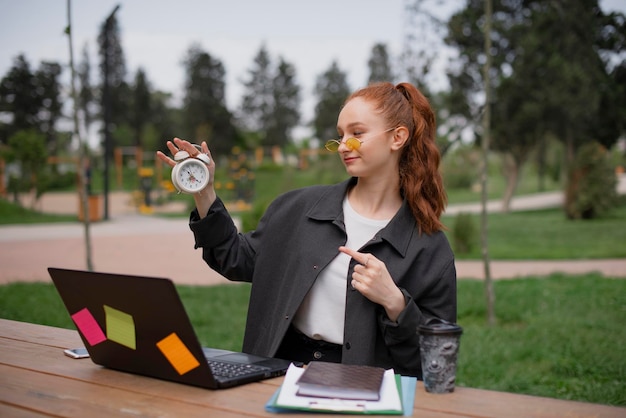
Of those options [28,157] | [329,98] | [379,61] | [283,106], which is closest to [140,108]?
[283,106]

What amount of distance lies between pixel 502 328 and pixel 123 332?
13.2ft

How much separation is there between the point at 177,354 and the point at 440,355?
0.53 meters

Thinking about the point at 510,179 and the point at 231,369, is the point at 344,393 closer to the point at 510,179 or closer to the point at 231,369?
the point at 231,369

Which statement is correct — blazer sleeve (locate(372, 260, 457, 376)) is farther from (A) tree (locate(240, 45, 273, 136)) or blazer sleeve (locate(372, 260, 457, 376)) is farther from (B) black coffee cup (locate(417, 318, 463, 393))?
(A) tree (locate(240, 45, 273, 136))

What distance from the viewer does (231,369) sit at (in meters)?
1.56

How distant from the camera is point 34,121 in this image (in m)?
15.6

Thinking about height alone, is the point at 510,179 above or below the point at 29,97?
below

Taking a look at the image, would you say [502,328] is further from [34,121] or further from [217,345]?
[34,121]

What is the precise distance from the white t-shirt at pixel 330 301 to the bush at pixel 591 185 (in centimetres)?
1483

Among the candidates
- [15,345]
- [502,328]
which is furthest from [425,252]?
[502,328]

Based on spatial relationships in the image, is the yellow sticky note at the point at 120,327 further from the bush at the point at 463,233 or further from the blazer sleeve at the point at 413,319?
the bush at the point at 463,233

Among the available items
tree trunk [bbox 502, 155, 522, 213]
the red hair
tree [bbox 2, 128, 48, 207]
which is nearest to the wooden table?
the red hair

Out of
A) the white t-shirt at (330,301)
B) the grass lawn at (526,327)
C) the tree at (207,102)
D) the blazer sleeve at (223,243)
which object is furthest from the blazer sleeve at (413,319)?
the tree at (207,102)

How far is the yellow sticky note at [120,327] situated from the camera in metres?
1.47
